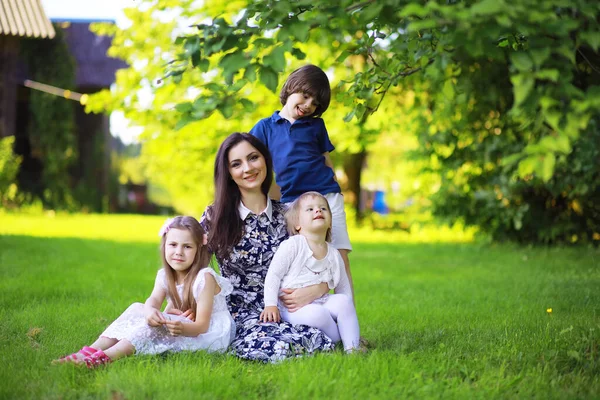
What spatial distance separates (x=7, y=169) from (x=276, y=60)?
14053 mm

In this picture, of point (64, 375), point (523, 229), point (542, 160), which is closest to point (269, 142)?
point (64, 375)

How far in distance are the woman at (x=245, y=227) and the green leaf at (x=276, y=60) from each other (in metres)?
1.40

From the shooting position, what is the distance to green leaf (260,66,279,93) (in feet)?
9.05

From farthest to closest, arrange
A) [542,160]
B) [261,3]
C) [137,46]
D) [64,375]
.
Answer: [137,46]
[64,375]
[261,3]
[542,160]

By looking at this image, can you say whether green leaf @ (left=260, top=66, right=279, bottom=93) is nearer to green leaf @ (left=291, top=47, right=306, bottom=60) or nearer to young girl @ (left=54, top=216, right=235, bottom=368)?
green leaf @ (left=291, top=47, right=306, bottom=60)

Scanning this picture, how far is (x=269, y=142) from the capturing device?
14.8ft

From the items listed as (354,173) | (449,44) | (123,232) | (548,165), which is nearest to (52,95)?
(123,232)

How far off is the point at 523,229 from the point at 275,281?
7.72m

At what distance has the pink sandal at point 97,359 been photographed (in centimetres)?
343

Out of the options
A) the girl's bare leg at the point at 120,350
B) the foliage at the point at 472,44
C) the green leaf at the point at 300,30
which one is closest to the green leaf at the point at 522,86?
the foliage at the point at 472,44

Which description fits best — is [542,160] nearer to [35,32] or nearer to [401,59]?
[401,59]

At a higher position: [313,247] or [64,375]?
[313,247]

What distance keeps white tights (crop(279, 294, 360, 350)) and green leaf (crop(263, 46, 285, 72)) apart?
1604mm

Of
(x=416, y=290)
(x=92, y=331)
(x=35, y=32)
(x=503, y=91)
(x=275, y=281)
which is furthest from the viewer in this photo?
(x=35, y=32)
